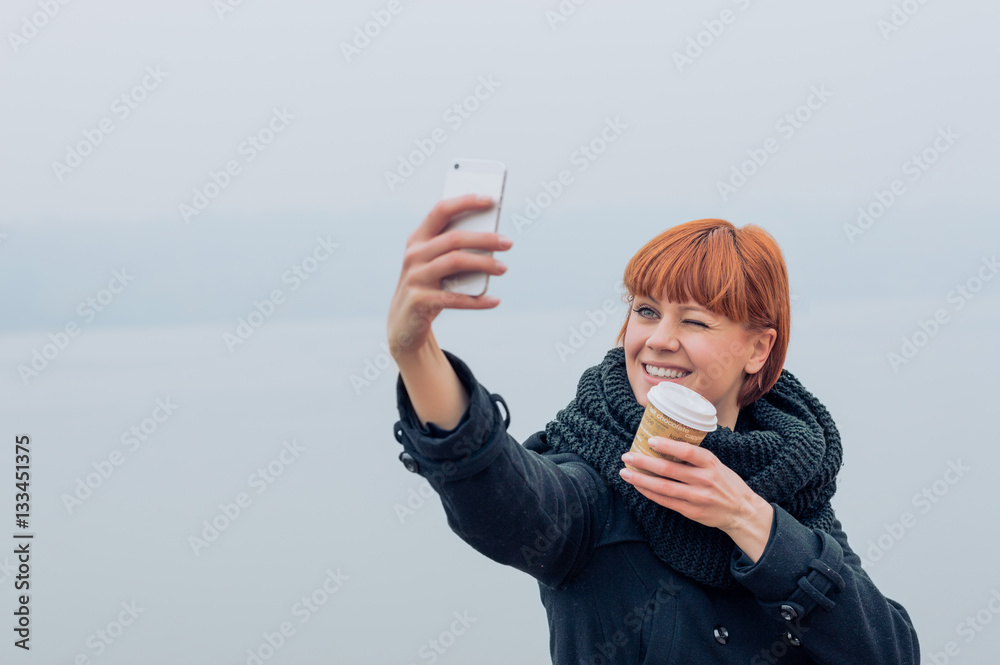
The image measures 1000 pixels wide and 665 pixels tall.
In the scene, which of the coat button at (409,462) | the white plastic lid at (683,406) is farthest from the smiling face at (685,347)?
the coat button at (409,462)

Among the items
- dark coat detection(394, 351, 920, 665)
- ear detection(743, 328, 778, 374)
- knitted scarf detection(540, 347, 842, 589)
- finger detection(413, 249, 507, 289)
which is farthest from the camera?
ear detection(743, 328, 778, 374)

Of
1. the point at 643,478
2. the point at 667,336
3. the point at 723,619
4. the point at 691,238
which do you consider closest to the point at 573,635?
the point at 723,619

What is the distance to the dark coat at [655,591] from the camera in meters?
1.44

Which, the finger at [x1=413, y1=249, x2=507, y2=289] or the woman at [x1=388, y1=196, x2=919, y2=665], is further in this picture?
→ the woman at [x1=388, y1=196, x2=919, y2=665]

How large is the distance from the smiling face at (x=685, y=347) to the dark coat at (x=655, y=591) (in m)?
0.23

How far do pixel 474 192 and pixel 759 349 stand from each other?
0.86 meters

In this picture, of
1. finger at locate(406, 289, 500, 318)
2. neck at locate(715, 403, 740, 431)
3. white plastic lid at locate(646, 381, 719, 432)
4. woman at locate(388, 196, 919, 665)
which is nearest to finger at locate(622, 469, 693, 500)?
woman at locate(388, 196, 919, 665)

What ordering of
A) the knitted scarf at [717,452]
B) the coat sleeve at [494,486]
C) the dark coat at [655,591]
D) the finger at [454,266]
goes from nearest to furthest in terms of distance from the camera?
the finger at [454,266] → the coat sleeve at [494,486] → the dark coat at [655,591] → the knitted scarf at [717,452]

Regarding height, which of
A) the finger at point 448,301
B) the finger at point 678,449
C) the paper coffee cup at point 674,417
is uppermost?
the finger at point 448,301

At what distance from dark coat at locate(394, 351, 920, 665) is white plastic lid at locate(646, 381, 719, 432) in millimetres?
221

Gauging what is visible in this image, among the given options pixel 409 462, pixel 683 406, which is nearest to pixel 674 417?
pixel 683 406

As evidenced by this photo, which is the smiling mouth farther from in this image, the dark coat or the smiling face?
the dark coat

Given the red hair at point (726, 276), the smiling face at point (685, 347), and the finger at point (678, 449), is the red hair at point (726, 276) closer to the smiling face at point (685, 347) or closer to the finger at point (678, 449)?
the smiling face at point (685, 347)

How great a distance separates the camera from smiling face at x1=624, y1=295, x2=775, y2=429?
5.57 feet
